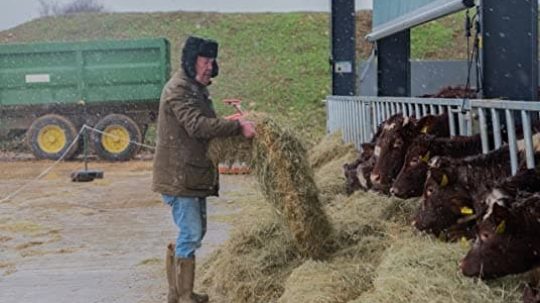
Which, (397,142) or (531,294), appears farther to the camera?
(397,142)

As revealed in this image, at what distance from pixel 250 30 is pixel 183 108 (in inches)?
1140

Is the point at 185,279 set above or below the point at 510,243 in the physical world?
below

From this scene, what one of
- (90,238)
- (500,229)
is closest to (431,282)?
(500,229)

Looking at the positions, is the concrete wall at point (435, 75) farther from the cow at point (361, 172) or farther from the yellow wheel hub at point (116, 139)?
the cow at point (361, 172)

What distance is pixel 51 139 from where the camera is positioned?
1861cm

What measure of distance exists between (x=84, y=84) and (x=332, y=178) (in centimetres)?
1020

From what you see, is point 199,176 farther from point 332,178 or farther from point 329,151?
point 329,151

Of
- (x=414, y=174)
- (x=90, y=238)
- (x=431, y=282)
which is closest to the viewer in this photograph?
(x=431, y=282)

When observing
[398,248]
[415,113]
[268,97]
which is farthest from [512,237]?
[268,97]

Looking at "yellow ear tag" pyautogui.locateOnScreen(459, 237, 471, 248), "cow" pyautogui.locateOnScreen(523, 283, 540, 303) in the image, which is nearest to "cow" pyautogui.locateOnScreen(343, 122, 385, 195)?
"yellow ear tag" pyautogui.locateOnScreen(459, 237, 471, 248)

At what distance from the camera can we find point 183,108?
5910 millimetres

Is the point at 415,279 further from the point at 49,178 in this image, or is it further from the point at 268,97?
the point at 268,97

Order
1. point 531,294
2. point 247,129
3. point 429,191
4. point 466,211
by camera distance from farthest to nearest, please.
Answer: point 247,129
point 429,191
point 466,211
point 531,294

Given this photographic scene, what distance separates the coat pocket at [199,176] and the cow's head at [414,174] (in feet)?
5.52
